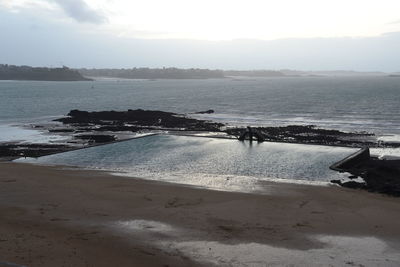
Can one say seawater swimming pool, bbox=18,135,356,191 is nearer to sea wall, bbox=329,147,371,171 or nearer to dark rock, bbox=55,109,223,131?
sea wall, bbox=329,147,371,171

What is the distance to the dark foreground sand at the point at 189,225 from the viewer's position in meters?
10.0

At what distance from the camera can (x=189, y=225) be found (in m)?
12.4

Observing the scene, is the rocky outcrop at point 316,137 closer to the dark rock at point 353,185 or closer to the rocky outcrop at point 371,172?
the rocky outcrop at point 371,172

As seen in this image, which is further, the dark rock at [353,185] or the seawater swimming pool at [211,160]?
the seawater swimming pool at [211,160]

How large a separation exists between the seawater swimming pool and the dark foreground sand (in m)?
2.20

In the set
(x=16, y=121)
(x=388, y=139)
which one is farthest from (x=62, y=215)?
(x=16, y=121)

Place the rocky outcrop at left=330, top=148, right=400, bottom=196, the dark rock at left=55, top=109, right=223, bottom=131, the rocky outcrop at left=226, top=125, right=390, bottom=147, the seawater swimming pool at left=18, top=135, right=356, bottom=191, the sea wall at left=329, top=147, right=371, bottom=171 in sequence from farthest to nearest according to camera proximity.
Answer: the dark rock at left=55, top=109, right=223, bottom=131 < the rocky outcrop at left=226, top=125, right=390, bottom=147 < the sea wall at left=329, top=147, right=371, bottom=171 < the seawater swimming pool at left=18, top=135, right=356, bottom=191 < the rocky outcrop at left=330, top=148, right=400, bottom=196

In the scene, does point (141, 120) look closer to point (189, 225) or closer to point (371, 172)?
point (371, 172)

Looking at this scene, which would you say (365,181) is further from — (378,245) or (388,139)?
(388,139)

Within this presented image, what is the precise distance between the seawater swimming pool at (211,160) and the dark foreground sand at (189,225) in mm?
2200

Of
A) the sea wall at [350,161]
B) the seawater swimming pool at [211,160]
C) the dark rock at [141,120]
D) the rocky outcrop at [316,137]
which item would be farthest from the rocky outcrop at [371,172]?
the dark rock at [141,120]

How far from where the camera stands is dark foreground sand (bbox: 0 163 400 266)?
1002 cm

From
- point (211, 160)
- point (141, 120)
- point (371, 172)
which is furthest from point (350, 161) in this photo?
point (141, 120)

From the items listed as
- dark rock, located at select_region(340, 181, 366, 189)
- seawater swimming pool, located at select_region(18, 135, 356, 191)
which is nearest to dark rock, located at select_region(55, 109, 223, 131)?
seawater swimming pool, located at select_region(18, 135, 356, 191)
